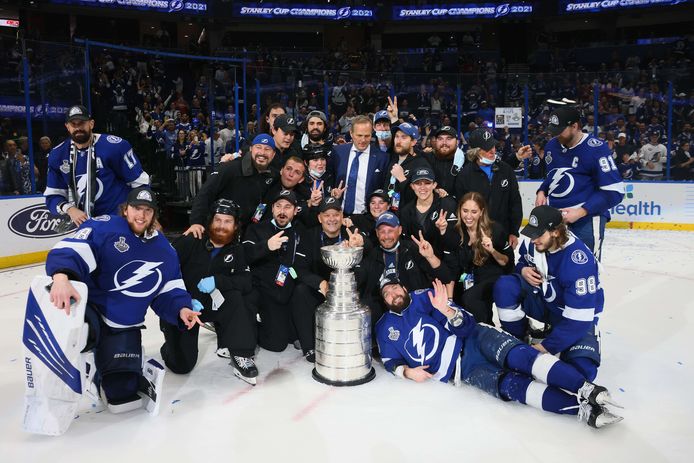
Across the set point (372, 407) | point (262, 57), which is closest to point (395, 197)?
point (372, 407)

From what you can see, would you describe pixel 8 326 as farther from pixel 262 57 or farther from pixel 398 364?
pixel 262 57

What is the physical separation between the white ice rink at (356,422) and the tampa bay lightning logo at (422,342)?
0.18m

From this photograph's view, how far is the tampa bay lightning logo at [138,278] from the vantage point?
124 inches

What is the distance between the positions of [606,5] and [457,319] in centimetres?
1845

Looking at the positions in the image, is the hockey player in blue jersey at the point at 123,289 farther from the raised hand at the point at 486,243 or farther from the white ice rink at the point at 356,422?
the raised hand at the point at 486,243

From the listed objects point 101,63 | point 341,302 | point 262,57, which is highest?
point 262,57

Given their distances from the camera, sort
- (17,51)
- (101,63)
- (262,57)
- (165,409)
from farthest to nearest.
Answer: (262,57), (101,63), (17,51), (165,409)

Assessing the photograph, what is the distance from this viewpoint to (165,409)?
3.25 meters

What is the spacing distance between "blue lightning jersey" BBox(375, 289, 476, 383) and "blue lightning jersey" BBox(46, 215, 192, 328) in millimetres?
1187

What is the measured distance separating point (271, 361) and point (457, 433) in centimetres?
151

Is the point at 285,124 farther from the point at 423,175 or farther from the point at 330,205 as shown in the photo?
the point at 423,175

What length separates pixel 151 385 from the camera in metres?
3.17

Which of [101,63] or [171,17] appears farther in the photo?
[171,17]

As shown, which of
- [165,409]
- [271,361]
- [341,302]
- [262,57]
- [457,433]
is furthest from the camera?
[262,57]
